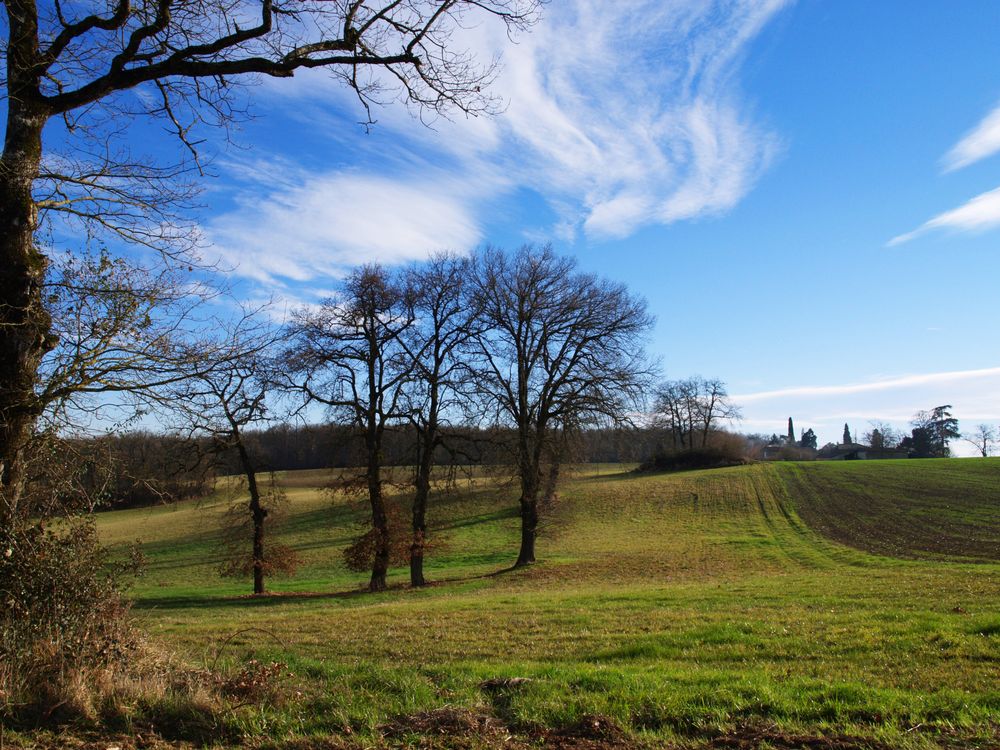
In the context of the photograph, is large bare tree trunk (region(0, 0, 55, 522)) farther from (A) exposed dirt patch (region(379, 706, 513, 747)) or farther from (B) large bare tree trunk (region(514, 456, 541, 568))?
(B) large bare tree trunk (region(514, 456, 541, 568))

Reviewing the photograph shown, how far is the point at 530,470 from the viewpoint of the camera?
2612 centimetres

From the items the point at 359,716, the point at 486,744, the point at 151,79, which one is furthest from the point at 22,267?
the point at 486,744

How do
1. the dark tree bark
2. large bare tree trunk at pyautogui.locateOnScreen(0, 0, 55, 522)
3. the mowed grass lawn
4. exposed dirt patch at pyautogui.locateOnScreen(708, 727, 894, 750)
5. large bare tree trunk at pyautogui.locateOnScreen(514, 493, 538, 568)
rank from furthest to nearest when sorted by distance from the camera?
1. large bare tree trunk at pyautogui.locateOnScreen(514, 493, 538, 568)
2. the dark tree bark
3. large bare tree trunk at pyautogui.locateOnScreen(0, 0, 55, 522)
4. the mowed grass lawn
5. exposed dirt patch at pyautogui.locateOnScreen(708, 727, 894, 750)

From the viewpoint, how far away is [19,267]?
6406mm

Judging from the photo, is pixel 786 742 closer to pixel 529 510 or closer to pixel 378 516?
pixel 378 516

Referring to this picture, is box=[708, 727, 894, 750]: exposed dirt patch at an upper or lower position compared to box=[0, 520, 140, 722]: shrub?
lower

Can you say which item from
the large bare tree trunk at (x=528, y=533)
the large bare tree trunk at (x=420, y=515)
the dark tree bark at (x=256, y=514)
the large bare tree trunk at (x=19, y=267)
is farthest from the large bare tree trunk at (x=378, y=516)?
the large bare tree trunk at (x=19, y=267)

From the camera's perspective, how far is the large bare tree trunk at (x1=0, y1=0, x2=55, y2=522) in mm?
6281

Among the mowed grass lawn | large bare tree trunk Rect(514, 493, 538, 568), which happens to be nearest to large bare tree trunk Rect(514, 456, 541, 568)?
large bare tree trunk Rect(514, 493, 538, 568)

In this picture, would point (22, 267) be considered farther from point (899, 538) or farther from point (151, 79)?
point (899, 538)

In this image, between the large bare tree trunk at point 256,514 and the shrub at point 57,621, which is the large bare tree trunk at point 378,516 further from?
the shrub at point 57,621

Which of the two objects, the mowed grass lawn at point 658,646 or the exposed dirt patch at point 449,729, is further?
the mowed grass lawn at point 658,646

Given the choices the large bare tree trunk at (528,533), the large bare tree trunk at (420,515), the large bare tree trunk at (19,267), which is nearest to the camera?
the large bare tree trunk at (19,267)

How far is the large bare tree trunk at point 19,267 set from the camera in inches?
247
